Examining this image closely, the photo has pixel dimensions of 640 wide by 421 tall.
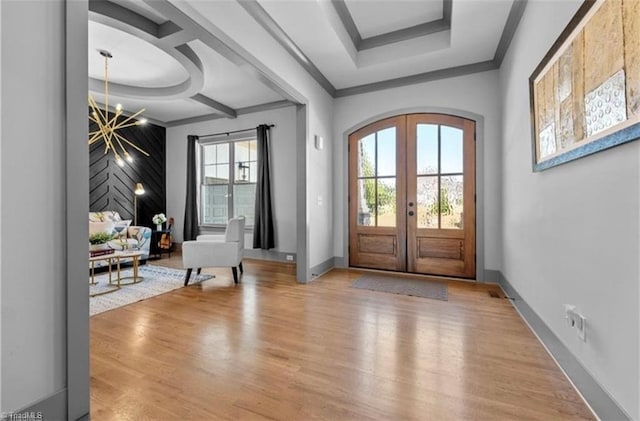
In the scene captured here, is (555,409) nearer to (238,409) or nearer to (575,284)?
(575,284)

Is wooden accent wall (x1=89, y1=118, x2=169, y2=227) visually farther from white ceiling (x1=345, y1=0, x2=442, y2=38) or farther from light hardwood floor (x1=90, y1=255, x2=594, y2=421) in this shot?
white ceiling (x1=345, y1=0, x2=442, y2=38)

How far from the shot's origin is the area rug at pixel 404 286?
3271mm

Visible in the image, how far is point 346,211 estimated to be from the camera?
456cm

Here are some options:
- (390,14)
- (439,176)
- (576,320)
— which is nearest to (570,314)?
(576,320)

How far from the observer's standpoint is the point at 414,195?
161 inches

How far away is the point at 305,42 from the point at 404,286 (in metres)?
3.26

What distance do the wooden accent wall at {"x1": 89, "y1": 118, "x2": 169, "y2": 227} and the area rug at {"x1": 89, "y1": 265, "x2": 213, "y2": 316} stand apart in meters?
1.77

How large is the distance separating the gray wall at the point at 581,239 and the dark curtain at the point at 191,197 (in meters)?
5.71

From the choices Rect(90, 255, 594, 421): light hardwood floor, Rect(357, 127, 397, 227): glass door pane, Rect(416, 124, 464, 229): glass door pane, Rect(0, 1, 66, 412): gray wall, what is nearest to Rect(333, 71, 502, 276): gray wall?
Rect(416, 124, 464, 229): glass door pane

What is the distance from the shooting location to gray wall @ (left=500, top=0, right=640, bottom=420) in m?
1.17

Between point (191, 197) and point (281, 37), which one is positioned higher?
point (281, 37)

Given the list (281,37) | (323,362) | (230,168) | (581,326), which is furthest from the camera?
(230,168)

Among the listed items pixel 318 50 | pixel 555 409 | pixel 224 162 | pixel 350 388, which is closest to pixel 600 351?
pixel 555 409

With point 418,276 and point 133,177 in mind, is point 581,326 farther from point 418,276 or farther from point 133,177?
point 133,177
